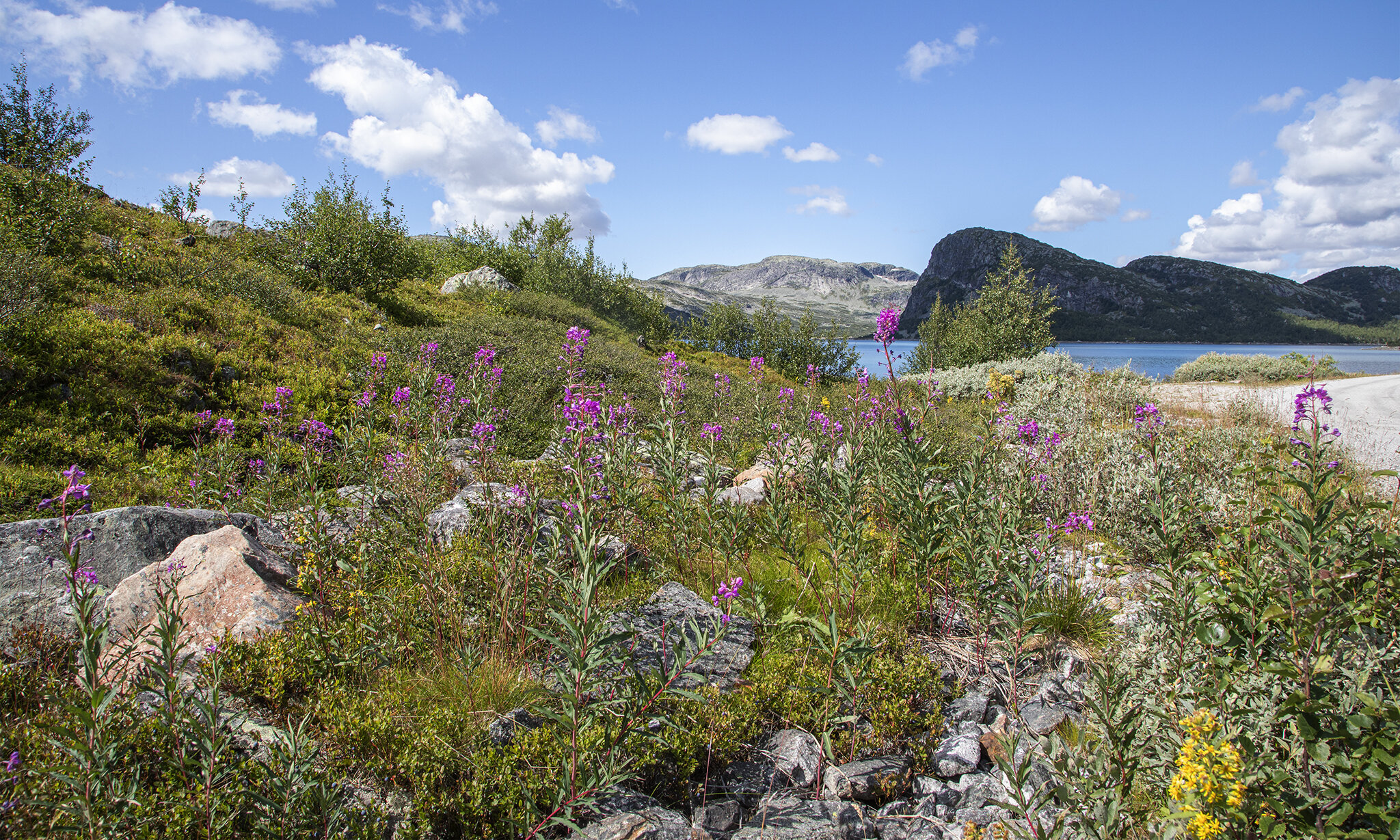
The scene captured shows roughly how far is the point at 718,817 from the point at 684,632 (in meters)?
1.00

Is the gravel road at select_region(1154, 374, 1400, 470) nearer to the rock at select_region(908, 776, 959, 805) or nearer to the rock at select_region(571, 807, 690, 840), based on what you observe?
the rock at select_region(908, 776, 959, 805)

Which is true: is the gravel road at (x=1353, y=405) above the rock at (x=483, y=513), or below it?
above

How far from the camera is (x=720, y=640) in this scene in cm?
327

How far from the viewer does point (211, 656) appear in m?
2.88

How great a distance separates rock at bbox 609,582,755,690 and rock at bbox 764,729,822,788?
0.46m

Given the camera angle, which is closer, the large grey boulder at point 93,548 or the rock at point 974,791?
the rock at point 974,791

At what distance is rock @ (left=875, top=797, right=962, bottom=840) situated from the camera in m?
3.02

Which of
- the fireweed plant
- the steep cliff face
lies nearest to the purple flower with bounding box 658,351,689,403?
the fireweed plant

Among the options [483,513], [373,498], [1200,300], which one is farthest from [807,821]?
[1200,300]

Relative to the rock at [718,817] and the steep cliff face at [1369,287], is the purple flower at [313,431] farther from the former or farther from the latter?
the steep cliff face at [1369,287]

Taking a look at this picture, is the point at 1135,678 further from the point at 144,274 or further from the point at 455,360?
the point at 144,274

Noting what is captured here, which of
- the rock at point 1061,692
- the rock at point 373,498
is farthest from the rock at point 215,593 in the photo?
the rock at point 1061,692

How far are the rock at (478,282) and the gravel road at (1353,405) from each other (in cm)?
2242

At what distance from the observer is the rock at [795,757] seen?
334 cm
